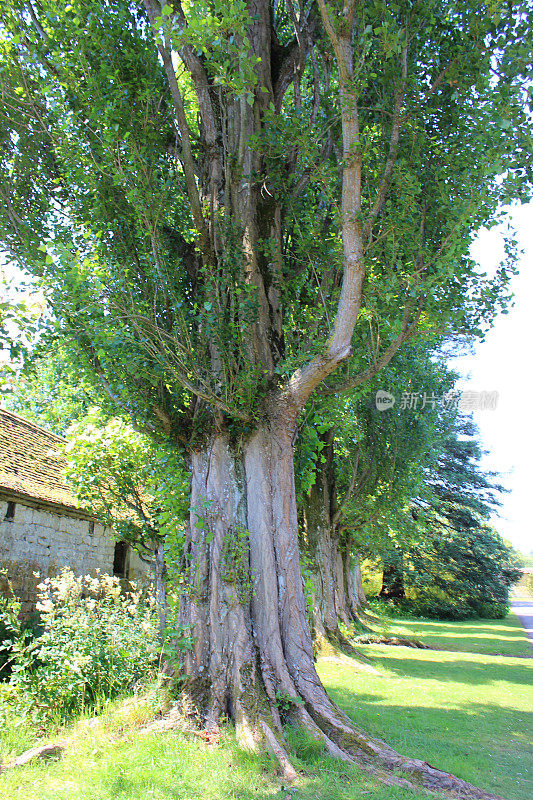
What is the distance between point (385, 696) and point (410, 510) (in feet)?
65.0

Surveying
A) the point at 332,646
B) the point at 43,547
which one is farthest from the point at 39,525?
the point at 332,646

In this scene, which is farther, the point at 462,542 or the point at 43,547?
the point at 462,542

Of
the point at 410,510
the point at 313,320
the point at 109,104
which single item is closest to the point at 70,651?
the point at 313,320

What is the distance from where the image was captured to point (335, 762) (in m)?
4.77

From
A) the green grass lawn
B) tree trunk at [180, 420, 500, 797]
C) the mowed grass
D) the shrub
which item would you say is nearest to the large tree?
tree trunk at [180, 420, 500, 797]

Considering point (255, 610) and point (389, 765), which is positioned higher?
point (255, 610)

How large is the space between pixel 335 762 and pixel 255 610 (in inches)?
62.2

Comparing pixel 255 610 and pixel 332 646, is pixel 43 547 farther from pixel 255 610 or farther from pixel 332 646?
pixel 255 610

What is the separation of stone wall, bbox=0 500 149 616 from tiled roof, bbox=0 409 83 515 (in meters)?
0.36

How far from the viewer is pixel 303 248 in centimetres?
720

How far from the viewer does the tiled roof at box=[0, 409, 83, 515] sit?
10.9 m

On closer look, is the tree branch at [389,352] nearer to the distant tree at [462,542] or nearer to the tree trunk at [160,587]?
the tree trunk at [160,587]

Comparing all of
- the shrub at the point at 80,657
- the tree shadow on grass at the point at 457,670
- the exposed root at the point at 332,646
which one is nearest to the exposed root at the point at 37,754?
the shrub at the point at 80,657

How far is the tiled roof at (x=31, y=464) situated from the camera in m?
10.9
